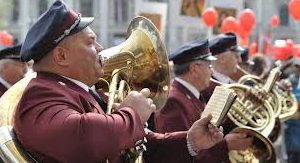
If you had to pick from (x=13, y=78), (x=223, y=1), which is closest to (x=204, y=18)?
(x=223, y=1)

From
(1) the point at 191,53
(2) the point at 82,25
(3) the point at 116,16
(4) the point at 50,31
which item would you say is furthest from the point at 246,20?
(3) the point at 116,16

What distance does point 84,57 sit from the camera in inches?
101

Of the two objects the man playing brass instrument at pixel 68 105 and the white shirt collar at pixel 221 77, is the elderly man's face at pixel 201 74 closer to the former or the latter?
the white shirt collar at pixel 221 77

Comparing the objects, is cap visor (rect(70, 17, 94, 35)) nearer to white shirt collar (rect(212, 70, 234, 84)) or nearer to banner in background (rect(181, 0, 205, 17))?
white shirt collar (rect(212, 70, 234, 84))

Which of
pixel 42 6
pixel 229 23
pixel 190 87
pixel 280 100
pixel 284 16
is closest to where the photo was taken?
pixel 190 87

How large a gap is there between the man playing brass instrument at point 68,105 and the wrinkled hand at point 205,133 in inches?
1.7

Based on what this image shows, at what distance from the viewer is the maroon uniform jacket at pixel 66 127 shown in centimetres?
228

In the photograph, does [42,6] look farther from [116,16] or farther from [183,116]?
[183,116]

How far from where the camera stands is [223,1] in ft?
42.0

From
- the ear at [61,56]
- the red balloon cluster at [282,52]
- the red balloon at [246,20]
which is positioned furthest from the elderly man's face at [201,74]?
the red balloon at [246,20]

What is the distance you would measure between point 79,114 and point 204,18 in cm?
Answer: 1115

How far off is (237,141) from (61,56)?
2.06 m

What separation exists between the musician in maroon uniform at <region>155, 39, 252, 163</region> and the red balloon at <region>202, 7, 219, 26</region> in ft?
26.8

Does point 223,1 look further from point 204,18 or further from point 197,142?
point 197,142
